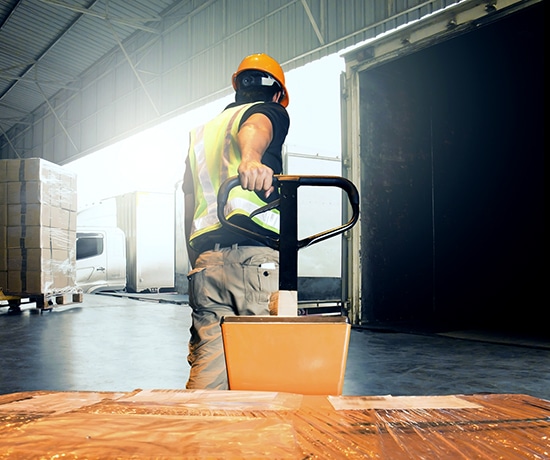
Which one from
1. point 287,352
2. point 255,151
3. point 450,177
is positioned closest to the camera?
point 287,352

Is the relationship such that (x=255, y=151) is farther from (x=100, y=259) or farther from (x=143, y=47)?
(x=143, y=47)

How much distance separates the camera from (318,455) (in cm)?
76

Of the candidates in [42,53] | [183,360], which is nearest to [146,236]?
[42,53]

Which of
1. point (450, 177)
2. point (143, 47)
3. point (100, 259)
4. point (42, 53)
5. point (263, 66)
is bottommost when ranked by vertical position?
point (100, 259)

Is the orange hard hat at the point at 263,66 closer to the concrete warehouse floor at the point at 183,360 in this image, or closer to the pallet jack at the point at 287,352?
the pallet jack at the point at 287,352

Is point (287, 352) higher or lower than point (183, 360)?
higher

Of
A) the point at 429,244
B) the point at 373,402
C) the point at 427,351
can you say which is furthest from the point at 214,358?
the point at 429,244

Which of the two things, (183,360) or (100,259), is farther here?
(100,259)

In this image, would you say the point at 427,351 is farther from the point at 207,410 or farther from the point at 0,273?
the point at 0,273

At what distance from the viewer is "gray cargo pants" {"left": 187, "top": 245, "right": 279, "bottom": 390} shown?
217 cm

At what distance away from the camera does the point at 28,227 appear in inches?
315

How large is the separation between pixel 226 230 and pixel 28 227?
22.3 feet

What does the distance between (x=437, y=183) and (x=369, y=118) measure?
137 centimetres

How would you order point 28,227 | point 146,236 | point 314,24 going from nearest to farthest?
point 28,227 < point 314,24 < point 146,236
